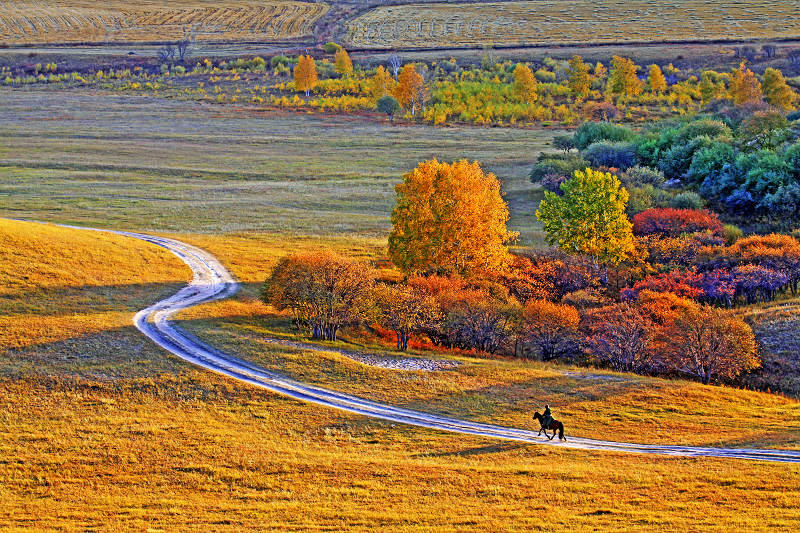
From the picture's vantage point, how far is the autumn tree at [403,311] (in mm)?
47938

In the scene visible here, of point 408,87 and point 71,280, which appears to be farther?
point 408,87

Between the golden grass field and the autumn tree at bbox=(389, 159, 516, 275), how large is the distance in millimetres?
14890

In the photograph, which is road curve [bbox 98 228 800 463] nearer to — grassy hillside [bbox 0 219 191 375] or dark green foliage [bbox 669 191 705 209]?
grassy hillside [bbox 0 219 191 375]

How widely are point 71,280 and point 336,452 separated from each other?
28.7 meters

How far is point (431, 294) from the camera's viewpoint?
52906 mm

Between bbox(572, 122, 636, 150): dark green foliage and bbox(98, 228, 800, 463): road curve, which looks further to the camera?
bbox(572, 122, 636, 150): dark green foliage

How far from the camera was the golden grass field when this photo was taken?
2503 centimetres

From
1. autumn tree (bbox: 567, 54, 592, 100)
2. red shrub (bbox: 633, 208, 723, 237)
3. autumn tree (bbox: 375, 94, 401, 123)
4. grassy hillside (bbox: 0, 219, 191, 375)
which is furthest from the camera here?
autumn tree (bbox: 567, 54, 592, 100)

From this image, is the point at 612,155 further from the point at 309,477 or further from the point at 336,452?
the point at 309,477

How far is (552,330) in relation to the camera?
4941 cm

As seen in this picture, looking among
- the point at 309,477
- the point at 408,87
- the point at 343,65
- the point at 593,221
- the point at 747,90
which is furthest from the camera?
the point at 343,65

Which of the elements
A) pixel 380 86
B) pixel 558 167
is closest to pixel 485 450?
pixel 558 167

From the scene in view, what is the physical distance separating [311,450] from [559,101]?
128598 mm

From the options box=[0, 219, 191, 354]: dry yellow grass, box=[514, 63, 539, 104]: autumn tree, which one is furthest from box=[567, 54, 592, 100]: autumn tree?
box=[0, 219, 191, 354]: dry yellow grass
